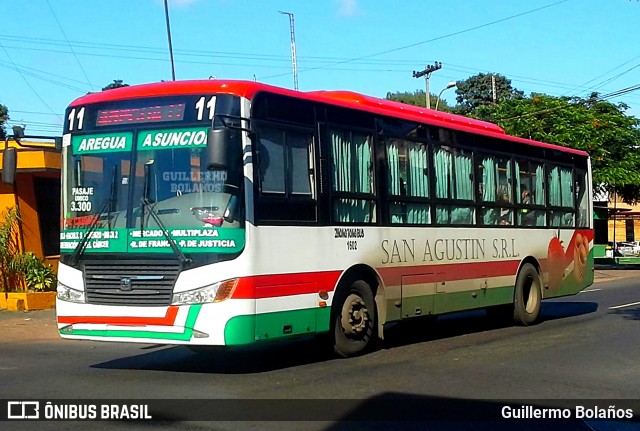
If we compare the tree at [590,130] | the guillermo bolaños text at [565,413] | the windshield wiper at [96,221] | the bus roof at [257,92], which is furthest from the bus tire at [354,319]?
the tree at [590,130]

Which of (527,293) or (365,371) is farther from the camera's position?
(527,293)

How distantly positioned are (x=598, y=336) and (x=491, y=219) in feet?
8.36

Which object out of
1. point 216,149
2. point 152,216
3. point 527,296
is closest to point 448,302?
point 527,296

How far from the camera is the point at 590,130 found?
35.9 m

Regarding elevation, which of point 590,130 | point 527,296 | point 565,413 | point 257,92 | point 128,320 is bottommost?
point 565,413

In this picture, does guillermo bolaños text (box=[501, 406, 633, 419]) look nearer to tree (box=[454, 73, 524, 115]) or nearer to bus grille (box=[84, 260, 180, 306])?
bus grille (box=[84, 260, 180, 306])

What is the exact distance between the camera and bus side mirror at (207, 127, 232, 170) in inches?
350

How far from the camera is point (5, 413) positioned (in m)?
7.74

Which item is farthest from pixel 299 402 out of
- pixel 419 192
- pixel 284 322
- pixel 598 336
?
pixel 598 336

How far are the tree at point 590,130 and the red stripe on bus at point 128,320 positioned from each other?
28.7 meters

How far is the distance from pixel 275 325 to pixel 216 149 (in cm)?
215
